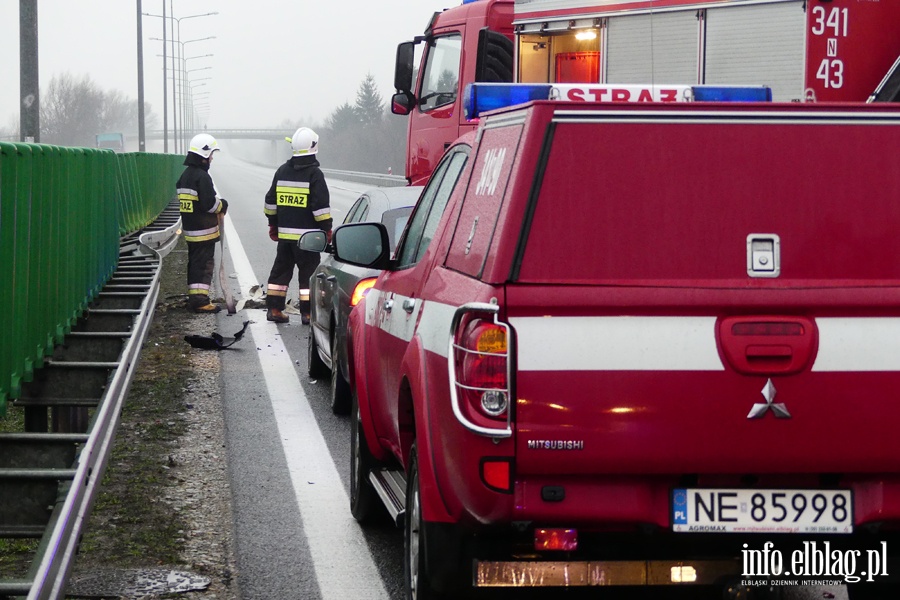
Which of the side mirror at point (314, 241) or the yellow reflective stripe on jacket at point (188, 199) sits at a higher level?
the yellow reflective stripe on jacket at point (188, 199)

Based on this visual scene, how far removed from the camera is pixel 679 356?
382cm

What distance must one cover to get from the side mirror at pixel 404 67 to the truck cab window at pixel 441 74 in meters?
0.21

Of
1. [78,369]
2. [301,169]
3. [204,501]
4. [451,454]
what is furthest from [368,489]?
[301,169]

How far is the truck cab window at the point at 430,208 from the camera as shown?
5297mm

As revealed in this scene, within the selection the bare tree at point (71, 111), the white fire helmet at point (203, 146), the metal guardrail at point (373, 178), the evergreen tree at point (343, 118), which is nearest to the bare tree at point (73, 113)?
the bare tree at point (71, 111)

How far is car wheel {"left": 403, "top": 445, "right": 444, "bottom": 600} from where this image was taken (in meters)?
4.31

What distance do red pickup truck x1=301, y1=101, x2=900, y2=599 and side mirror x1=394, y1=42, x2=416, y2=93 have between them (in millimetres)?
10771

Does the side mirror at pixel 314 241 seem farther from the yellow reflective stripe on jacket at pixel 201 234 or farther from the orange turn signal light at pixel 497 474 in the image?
the orange turn signal light at pixel 497 474

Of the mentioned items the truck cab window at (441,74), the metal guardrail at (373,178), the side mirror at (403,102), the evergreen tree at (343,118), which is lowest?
the metal guardrail at (373,178)

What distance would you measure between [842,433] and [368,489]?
2.81 m

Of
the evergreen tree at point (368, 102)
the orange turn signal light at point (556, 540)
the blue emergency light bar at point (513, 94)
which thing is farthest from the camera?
the evergreen tree at point (368, 102)

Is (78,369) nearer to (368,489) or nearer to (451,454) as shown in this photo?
(368,489)

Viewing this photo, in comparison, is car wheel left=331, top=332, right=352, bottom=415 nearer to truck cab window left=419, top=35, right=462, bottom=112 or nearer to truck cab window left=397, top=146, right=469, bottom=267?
truck cab window left=397, top=146, right=469, bottom=267

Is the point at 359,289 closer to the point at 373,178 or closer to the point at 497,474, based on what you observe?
the point at 497,474
